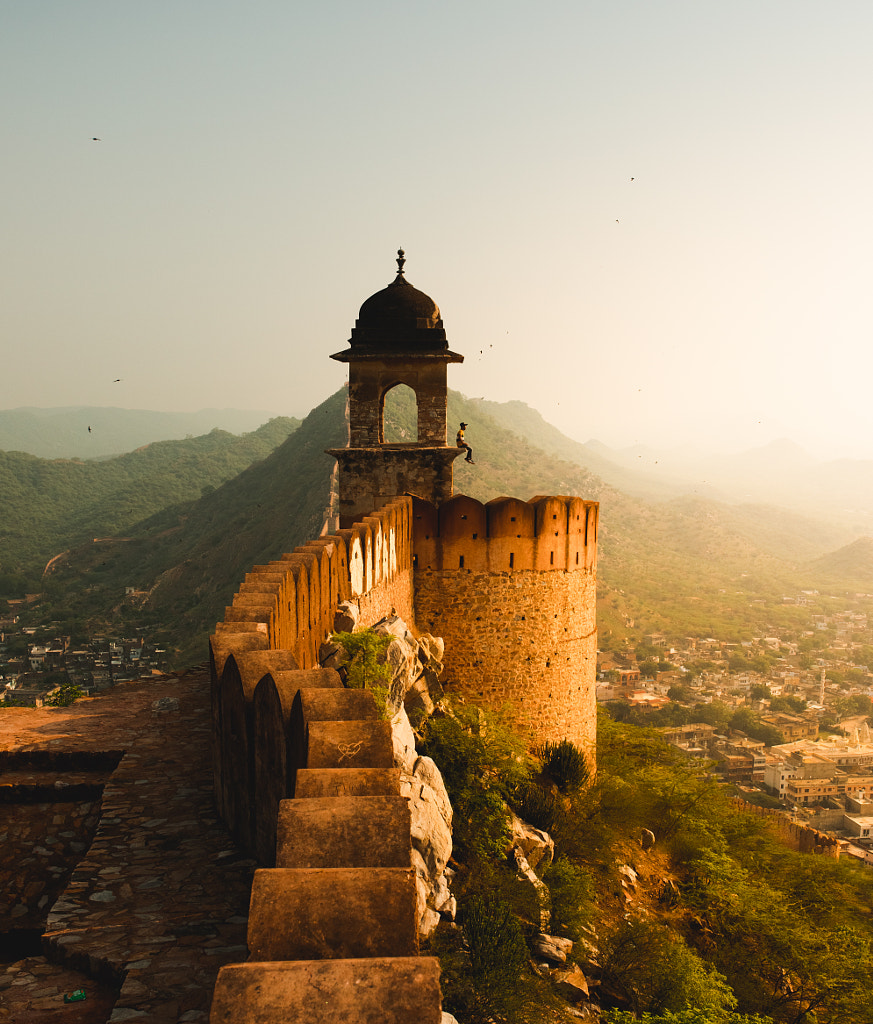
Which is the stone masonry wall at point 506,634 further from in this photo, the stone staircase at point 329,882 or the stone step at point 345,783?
the stone step at point 345,783

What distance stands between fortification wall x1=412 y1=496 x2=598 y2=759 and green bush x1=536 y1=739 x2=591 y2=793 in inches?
10.6

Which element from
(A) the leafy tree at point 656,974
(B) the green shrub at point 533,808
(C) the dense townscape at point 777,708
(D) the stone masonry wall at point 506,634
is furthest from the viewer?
(C) the dense townscape at point 777,708

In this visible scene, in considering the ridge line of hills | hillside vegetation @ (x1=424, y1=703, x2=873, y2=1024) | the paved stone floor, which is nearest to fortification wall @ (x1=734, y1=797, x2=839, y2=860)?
hillside vegetation @ (x1=424, y1=703, x2=873, y2=1024)

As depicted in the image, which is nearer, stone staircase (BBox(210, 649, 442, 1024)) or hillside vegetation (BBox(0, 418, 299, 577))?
stone staircase (BBox(210, 649, 442, 1024))

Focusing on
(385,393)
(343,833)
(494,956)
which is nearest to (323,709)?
(343,833)

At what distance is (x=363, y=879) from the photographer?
2.57 meters

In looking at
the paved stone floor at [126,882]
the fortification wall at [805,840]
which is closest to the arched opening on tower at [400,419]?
the fortification wall at [805,840]

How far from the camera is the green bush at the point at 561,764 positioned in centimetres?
1143

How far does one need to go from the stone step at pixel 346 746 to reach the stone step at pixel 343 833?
0.42 m

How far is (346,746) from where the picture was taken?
342 cm

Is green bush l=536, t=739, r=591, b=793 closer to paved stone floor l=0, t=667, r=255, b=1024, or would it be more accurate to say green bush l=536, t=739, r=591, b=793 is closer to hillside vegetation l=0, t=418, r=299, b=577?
paved stone floor l=0, t=667, r=255, b=1024

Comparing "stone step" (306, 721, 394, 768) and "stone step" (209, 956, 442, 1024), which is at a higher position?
"stone step" (306, 721, 394, 768)

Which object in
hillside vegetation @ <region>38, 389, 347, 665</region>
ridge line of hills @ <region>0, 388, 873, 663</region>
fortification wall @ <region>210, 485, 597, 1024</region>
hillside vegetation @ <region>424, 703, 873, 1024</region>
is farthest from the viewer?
ridge line of hills @ <region>0, 388, 873, 663</region>

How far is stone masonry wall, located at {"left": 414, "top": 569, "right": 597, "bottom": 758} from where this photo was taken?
1101 centimetres
